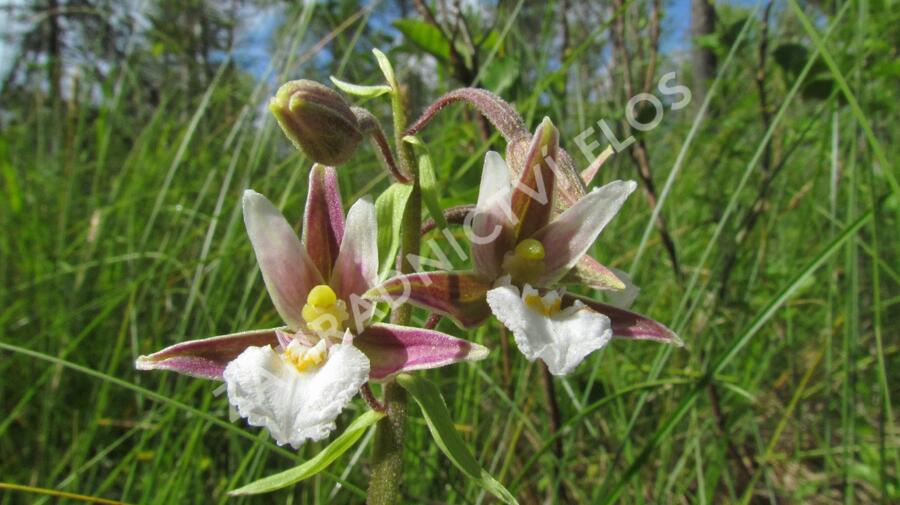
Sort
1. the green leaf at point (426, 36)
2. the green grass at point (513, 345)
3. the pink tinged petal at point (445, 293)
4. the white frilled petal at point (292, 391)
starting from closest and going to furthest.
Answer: the white frilled petal at point (292, 391)
the pink tinged petal at point (445, 293)
the green grass at point (513, 345)
the green leaf at point (426, 36)

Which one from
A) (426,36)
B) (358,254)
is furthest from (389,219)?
(426,36)

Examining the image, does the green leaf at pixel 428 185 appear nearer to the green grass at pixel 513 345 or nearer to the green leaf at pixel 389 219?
the green leaf at pixel 389 219

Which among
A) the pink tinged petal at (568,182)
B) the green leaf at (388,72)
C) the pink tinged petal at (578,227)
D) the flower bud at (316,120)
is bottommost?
the pink tinged petal at (578,227)

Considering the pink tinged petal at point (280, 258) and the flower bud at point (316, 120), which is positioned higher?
the flower bud at point (316, 120)

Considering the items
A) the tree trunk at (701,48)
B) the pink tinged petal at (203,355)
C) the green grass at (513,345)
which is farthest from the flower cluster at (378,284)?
the tree trunk at (701,48)

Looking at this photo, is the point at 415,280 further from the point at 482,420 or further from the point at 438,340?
the point at 482,420

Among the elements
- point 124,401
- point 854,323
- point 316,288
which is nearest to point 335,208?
point 316,288

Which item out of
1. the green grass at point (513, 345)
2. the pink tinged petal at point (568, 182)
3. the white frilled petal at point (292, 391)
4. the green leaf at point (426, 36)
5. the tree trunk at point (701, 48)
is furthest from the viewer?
the tree trunk at point (701, 48)

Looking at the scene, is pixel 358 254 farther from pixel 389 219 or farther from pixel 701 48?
pixel 701 48
